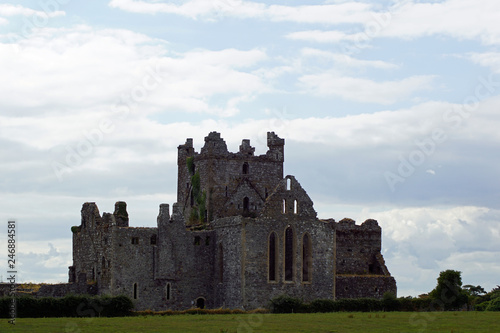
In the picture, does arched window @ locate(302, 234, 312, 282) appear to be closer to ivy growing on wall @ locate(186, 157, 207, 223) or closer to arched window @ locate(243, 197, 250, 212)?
arched window @ locate(243, 197, 250, 212)

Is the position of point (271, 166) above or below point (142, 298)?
above

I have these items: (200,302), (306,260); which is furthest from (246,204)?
(200,302)

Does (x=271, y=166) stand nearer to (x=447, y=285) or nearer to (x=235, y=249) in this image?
(x=235, y=249)

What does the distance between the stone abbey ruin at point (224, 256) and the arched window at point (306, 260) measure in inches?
3.3

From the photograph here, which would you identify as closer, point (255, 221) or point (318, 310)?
point (318, 310)

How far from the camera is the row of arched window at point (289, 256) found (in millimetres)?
79000

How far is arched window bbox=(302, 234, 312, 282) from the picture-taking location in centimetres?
8025

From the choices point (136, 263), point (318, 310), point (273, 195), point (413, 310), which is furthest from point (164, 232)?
point (413, 310)

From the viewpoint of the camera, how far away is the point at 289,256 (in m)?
80.3

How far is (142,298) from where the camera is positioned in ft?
261

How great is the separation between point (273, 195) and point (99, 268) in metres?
16.4

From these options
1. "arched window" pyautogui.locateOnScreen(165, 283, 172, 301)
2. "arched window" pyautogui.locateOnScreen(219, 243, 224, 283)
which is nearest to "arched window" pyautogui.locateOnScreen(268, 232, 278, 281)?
"arched window" pyautogui.locateOnScreen(219, 243, 224, 283)

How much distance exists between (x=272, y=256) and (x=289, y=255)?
174 centimetres

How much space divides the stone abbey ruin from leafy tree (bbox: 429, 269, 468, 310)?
16.0 ft
